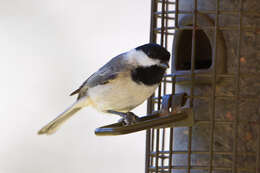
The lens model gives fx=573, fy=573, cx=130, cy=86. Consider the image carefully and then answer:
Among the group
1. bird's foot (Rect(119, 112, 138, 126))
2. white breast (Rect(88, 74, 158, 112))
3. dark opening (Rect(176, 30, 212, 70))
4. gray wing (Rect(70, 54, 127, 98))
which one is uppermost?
dark opening (Rect(176, 30, 212, 70))

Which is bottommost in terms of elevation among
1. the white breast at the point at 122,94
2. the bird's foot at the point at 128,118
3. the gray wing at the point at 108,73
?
the bird's foot at the point at 128,118

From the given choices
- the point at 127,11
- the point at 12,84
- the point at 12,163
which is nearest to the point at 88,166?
the point at 12,163

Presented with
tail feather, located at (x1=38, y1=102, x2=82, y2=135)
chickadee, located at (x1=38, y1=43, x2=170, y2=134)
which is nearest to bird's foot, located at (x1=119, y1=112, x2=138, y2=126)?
chickadee, located at (x1=38, y1=43, x2=170, y2=134)

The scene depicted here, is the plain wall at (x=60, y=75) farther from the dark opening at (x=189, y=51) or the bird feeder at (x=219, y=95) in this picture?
the bird feeder at (x=219, y=95)

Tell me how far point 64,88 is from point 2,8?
3.88 ft

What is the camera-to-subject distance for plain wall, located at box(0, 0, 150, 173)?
5.71m

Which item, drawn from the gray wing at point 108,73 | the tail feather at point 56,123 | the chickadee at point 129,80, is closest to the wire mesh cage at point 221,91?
the chickadee at point 129,80

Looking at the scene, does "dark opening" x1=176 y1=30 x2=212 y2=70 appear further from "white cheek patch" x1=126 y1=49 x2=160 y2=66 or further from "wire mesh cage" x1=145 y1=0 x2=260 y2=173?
"white cheek patch" x1=126 y1=49 x2=160 y2=66

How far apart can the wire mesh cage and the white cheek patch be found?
0.17 m

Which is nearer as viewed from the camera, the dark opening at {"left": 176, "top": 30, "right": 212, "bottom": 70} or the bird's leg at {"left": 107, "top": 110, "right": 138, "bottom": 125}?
the bird's leg at {"left": 107, "top": 110, "right": 138, "bottom": 125}

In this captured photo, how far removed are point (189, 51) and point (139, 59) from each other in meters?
0.33

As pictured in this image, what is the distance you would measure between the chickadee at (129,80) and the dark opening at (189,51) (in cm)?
24

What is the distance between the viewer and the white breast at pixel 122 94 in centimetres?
336

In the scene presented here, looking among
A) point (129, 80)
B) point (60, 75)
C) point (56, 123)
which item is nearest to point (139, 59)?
point (129, 80)
